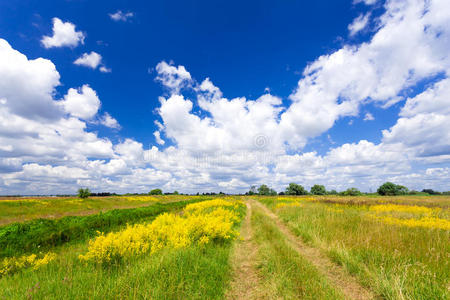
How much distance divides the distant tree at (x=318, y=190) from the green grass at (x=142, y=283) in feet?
423

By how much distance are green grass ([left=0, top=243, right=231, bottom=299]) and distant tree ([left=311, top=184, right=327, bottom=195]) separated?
423 ft

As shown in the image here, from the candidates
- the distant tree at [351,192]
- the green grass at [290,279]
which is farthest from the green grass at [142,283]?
the distant tree at [351,192]

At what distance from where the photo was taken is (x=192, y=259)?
5.21m

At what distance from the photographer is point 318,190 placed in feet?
390

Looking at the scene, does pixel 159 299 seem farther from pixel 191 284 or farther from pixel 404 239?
pixel 404 239

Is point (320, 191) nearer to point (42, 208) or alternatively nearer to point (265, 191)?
point (265, 191)

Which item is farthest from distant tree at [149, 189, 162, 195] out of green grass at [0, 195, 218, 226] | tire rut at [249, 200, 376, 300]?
tire rut at [249, 200, 376, 300]

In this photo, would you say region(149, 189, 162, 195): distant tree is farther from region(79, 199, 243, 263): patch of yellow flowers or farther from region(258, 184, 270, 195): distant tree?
region(79, 199, 243, 263): patch of yellow flowers

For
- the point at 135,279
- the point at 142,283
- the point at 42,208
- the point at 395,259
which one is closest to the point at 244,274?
the point at 142,283

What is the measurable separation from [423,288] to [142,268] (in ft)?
21.4

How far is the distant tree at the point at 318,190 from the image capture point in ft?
385

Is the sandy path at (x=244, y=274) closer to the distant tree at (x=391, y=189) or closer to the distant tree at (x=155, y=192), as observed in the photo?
the distant tree at (x=391, y=189)

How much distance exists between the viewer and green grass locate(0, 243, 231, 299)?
137 inches

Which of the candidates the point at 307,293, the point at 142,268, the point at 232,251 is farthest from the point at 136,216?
the point at 307,293
